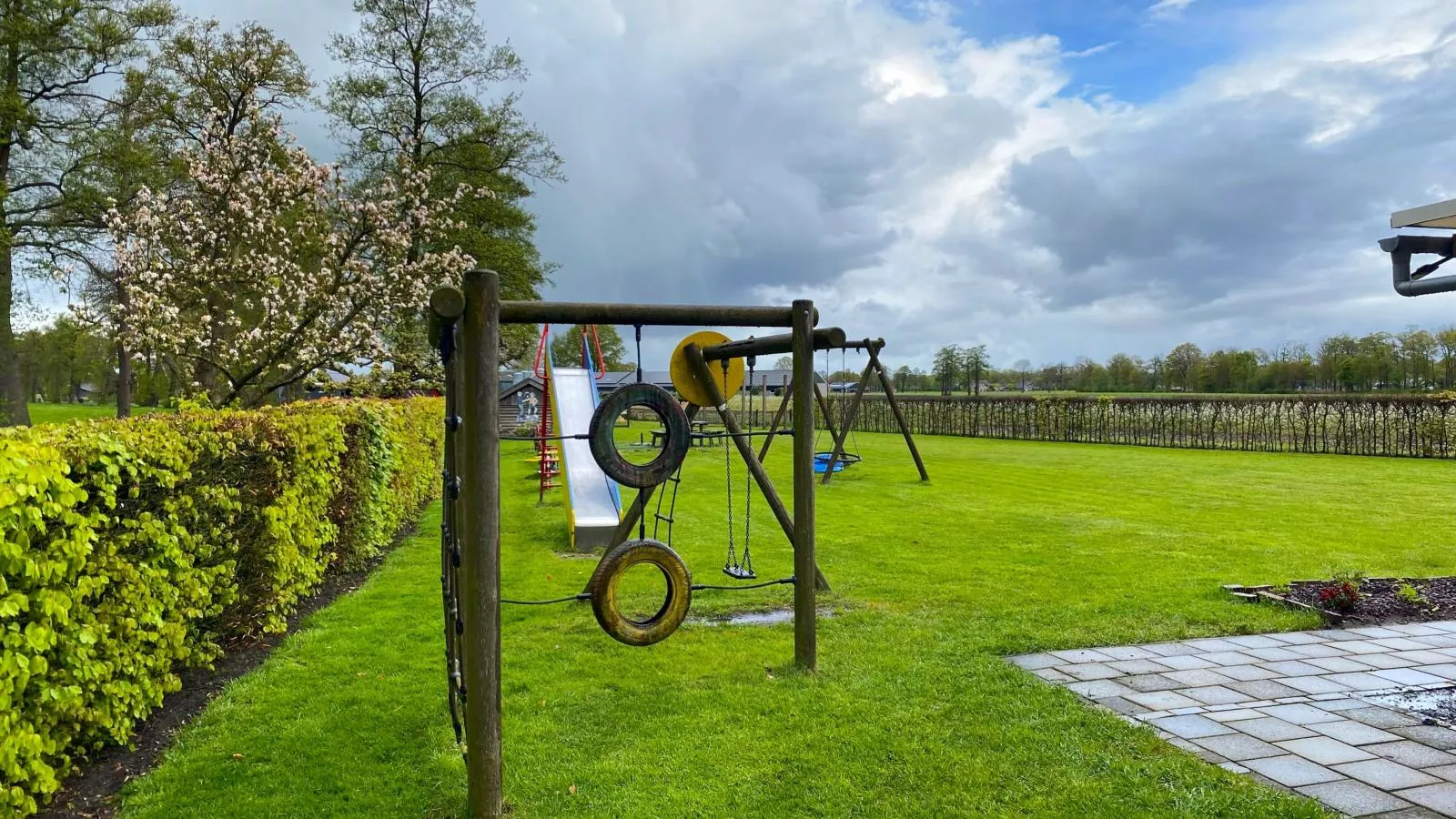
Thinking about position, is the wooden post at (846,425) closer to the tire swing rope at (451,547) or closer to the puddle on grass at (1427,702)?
the puddle on grass at (1427,702)

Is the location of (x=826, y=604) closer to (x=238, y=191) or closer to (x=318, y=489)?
(x=318, y=489)

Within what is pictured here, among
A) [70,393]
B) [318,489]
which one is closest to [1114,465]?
[318,489]

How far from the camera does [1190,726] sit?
12.5 ft

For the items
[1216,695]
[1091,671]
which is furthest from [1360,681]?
[1091,671]

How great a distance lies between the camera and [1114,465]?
17609 millimetres

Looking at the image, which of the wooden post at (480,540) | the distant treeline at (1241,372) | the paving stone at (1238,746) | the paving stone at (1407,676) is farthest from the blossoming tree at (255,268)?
the distant treeline at (1241,372)

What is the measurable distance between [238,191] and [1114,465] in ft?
57.7

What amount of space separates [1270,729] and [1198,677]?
0.73 meters

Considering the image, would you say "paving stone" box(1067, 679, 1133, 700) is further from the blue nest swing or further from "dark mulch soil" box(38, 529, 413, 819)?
the blue nest swing

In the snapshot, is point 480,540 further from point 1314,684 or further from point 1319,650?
point 1319,650

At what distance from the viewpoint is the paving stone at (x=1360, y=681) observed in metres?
4.29

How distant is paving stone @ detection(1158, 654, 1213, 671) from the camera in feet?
15.4

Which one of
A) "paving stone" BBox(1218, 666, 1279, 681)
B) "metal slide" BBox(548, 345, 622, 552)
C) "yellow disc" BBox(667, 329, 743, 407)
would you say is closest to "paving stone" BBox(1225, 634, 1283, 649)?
"paving stone" BBox(1218, 666, 1279, 681)

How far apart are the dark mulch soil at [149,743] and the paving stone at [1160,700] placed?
4.43 metres
